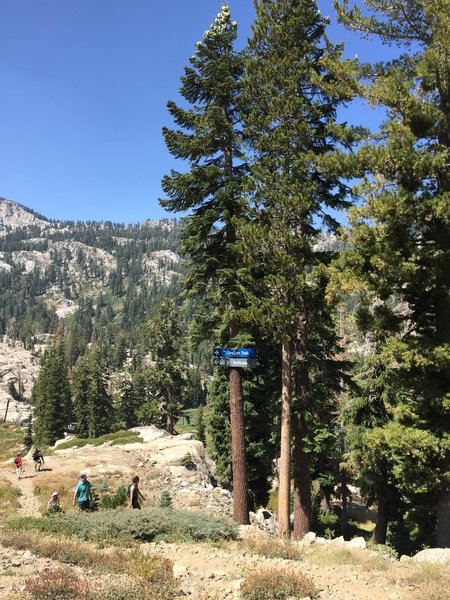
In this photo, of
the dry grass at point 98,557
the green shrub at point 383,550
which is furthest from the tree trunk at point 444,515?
the dry grass at point 98,557

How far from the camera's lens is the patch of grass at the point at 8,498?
1958 centimetres

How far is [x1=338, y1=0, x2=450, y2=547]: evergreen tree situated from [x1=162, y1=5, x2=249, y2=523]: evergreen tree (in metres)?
4.82

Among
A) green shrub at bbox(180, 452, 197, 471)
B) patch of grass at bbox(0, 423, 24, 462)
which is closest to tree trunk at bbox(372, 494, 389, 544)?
green shrub at bbox(180, 452, 197, 471)

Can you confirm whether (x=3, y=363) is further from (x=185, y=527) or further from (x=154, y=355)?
(x=185, y=527)

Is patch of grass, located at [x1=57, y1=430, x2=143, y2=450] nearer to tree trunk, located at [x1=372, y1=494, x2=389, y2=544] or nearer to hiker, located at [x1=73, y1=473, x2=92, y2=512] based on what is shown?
tree trunk, located at [x1=372, y1=494, x2=389, y2=544]

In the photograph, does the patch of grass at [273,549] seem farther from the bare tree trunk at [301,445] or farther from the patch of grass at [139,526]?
the bare tree trunk at [301,445]

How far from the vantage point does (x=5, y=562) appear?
871cm

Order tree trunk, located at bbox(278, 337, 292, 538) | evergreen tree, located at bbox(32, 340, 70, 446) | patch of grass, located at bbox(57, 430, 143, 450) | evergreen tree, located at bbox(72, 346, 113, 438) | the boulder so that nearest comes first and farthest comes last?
the boulder < tree trunk, located at bbox(278, 337, 292, 538) < patch of grass, located at bbox(57, 430, 143, 450) < evergreen tree, located at bbox(32, 340, 70, 446) < evergreen tree, located at bbox(72, 346, 113, 438)

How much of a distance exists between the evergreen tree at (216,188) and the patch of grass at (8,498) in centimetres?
1111

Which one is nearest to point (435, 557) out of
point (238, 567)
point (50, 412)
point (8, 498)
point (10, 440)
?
point (238, 567)

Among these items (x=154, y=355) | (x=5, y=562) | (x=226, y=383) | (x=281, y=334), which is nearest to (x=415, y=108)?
(x=281, y=334)

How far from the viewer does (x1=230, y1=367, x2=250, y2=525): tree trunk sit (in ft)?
47.2

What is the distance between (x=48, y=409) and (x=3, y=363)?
326 feet

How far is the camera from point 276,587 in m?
7.46
